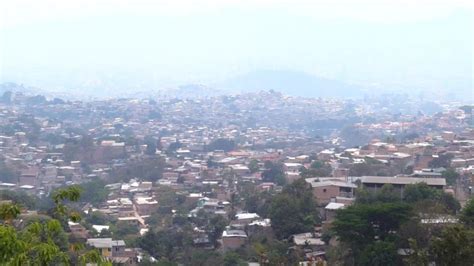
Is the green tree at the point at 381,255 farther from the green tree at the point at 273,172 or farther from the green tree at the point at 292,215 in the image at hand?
the green tree at the point at 273,172

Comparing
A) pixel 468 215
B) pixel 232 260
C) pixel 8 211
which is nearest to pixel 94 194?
pixel 232 260

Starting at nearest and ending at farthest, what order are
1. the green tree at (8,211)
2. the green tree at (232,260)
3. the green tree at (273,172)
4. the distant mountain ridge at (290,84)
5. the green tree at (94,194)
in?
the green tree at (8,211) < the green tree at (232,260) < the green tree at (94,194) < the green tree at (273,172) < the distant mountain ridge at (290,84)

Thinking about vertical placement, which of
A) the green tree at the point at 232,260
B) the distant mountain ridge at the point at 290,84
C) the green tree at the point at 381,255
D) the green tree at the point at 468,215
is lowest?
the distant mountain ridge at the point at 290,84

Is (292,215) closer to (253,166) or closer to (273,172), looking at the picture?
(273,172)

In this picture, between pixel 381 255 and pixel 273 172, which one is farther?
pixel 273 172

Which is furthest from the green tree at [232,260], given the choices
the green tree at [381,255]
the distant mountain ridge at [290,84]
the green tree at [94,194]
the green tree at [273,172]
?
the distant mountain ridge at [290,84]

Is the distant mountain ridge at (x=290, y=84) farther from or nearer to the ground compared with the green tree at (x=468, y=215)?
nearer to the ground

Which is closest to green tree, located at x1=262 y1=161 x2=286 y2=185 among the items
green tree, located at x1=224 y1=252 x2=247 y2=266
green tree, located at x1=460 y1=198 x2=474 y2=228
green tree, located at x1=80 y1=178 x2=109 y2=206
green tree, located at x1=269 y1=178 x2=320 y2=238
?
green tree, located at x1=80 y1=178 x2=109 y2=206

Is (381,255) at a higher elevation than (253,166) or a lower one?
higher

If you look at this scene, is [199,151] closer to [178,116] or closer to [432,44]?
[178,116]
